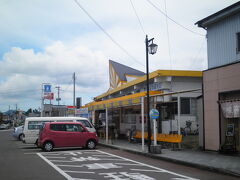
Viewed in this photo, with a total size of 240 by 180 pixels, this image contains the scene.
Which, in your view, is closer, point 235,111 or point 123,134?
point 235,111

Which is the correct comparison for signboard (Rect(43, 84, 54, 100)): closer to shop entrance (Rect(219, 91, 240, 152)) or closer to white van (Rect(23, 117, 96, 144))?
white van (Rect(23, 117, 96, 144))

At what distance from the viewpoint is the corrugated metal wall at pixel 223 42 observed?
1317 centimetres

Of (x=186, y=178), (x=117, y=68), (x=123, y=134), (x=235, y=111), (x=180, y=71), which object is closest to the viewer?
(x=186, y=178)

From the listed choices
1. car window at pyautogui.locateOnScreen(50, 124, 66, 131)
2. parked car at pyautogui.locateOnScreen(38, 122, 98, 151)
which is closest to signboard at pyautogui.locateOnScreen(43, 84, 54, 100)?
parked car at pyautogui.locateOnScreen(38, 122, 98, 151)

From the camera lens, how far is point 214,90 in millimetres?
13891

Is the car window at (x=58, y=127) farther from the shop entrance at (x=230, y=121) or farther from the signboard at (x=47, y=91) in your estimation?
the signboard at (x=47, y=91)

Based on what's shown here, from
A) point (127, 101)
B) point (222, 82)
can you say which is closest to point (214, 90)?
point (222, 82)

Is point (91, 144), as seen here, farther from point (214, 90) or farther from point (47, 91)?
point (47, 91)

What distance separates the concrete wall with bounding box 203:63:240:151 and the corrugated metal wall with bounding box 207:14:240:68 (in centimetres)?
53

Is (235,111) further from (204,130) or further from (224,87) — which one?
(204,130)

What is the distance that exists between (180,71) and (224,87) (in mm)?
9024

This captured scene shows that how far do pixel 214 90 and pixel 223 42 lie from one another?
2299 mm

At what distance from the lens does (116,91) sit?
33.8 metres

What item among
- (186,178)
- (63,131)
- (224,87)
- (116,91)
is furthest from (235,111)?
(116,91)
